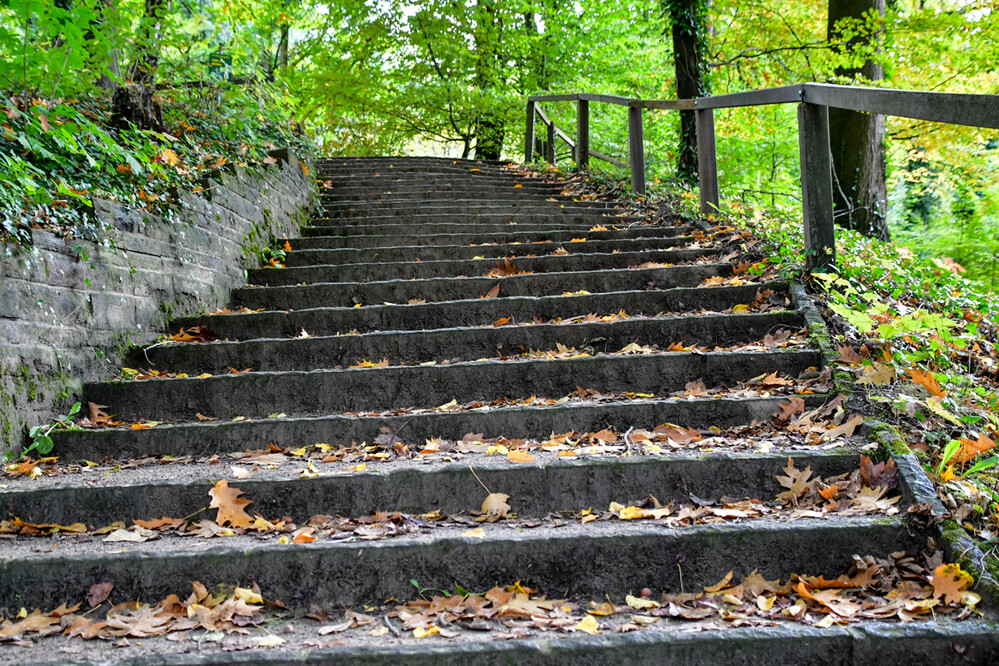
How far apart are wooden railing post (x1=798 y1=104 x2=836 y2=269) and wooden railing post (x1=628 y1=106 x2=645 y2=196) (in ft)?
9.31

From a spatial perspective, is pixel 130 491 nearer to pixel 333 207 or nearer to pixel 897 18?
pixel 333 207

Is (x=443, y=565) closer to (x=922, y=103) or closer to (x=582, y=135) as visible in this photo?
(x=922, y=103)

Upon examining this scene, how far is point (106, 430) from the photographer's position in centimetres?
283

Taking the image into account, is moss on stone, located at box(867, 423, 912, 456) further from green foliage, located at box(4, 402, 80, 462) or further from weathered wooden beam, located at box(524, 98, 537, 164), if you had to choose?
weathered wooden beam, located at box(524, 98, 537, 164)

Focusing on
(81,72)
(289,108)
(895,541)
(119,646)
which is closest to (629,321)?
(895,541)

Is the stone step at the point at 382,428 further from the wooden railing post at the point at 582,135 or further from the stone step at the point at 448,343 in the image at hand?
the wooden railing post at the point at 582,135

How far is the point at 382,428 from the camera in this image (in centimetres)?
284

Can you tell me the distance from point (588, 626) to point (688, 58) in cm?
845

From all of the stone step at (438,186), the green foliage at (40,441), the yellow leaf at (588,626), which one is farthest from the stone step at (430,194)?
the yellow leaf at (588,626)

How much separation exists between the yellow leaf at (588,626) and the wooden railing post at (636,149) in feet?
18.3

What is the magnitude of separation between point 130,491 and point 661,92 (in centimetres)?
1350

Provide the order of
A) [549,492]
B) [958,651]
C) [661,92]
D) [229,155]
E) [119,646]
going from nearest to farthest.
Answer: [958,651]
[119,646]
[549,492]
[229,155]
[661,92]

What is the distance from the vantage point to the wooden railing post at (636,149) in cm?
656

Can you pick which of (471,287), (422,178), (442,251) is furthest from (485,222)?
(422,178)
